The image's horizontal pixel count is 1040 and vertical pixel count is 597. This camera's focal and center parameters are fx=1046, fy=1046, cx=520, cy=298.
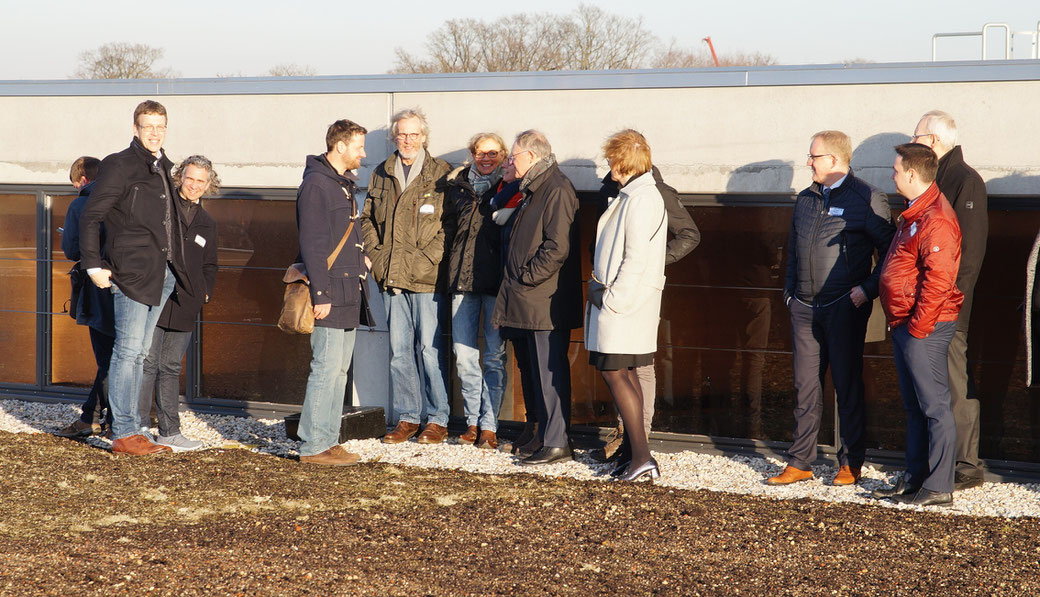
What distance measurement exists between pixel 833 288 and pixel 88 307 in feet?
15.3

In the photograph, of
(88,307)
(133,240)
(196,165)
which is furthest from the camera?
(88,307)

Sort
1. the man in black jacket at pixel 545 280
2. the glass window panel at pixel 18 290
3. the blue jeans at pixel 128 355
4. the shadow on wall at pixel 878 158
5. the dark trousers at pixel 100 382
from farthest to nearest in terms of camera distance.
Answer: the glass window panel at pixel 18 290, the dark trousers at pixel 100 382, the shadow on wall at pixel 878 158, the blue jeans at pixel 128 355, the man in black jacket at pixel 545 280

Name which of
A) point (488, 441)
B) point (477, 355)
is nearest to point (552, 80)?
point (477, 355)

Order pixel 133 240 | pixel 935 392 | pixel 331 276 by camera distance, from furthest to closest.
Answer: pixel 133 240 → pixel 331 276 → pixel 935 392

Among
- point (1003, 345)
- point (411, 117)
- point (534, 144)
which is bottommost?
point (1003, 345)

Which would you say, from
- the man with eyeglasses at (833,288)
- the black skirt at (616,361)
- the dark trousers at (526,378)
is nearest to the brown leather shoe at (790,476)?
the man with eyeglasses at (833,288)

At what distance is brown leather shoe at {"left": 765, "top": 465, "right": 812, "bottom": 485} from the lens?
19.6 ft

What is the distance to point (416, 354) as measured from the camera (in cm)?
711

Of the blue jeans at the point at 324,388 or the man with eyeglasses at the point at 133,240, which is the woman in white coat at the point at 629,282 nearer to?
the blue jeans at the point at 324,388

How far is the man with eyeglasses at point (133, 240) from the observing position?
6148 millimetres

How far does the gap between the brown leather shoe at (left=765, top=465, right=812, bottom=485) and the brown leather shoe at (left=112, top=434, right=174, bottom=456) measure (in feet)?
12.3

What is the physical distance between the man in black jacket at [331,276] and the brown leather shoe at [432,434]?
0.67 metres

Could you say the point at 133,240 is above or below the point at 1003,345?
above

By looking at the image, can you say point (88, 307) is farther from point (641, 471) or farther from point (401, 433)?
point (641, 471)
